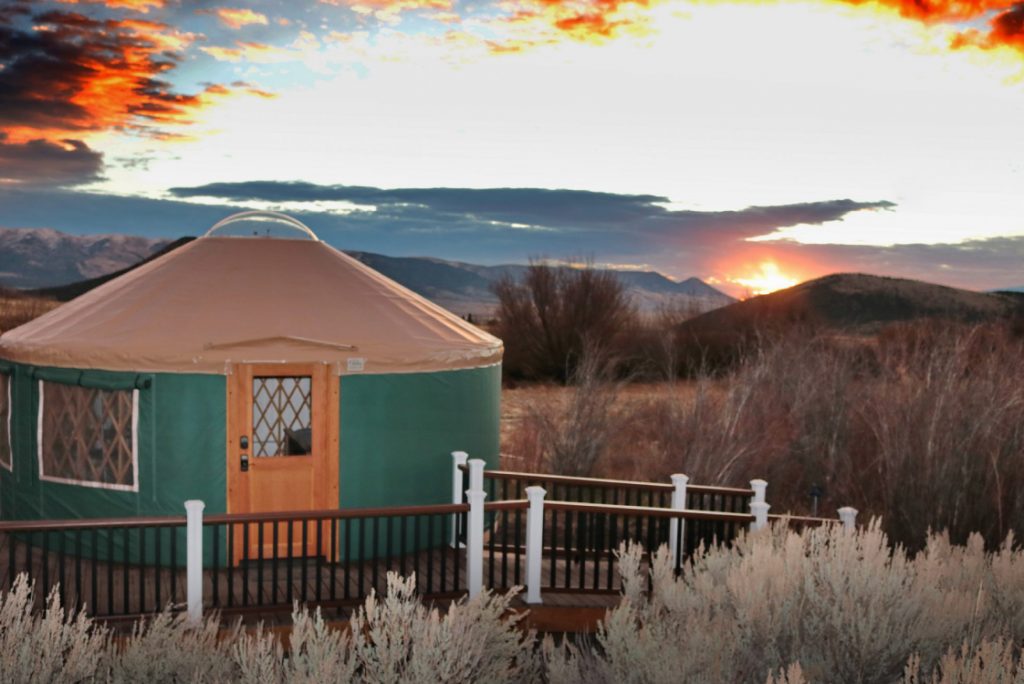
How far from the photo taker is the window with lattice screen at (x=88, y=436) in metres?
7.12

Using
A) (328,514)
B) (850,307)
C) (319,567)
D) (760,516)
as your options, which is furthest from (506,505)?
(850,307)

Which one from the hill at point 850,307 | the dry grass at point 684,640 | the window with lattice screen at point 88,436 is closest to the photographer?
the dry grass at point 684,640

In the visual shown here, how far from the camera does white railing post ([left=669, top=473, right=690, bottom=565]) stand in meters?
7.04

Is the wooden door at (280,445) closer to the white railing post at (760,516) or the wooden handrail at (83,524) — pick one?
the wooden handrail at (83,524)

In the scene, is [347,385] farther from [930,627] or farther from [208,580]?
[930,627]

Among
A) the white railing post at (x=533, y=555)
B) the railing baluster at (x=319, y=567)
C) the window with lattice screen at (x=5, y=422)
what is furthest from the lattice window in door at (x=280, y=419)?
the window with lattice screen at (x=5, y=422)

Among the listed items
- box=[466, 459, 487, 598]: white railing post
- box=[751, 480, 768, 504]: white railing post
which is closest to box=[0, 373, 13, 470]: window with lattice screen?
box=[466, 459, 487, 598]: white railing post

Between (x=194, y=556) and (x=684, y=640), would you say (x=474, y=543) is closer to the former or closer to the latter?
(x=194, y=556)

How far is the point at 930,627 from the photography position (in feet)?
14.1

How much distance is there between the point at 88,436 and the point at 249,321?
155 cm

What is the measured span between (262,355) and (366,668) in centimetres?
367

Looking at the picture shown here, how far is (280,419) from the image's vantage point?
725 cm

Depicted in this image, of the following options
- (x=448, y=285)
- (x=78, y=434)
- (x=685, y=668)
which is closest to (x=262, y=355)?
(x=78, y=434)

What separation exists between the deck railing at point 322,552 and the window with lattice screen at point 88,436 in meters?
0.48
